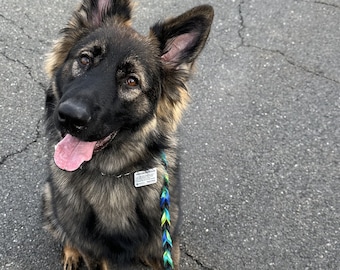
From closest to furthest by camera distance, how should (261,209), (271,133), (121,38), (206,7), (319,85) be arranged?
(206,7)
(121,38)
(261,209)
(271,133)
(319,85)

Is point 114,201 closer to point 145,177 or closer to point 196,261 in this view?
point 145,177

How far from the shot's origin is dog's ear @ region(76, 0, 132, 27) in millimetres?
2848

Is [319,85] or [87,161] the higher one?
[87,161]

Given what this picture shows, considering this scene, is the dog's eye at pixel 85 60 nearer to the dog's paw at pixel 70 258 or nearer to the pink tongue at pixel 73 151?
the pink tongue at pixel 73 151

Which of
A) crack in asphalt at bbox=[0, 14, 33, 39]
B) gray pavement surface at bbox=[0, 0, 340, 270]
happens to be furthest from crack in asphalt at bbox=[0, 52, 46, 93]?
crack in asphalt at bbox=[0, 14, 33, 39]

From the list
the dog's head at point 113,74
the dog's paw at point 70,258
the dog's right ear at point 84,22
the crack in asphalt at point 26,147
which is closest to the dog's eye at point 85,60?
the dog's head at point 113,74

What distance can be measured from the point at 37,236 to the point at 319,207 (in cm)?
222

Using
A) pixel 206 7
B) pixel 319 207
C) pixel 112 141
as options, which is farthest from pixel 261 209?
pixel 206 7

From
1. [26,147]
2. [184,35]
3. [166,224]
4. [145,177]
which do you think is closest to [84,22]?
[184,35]

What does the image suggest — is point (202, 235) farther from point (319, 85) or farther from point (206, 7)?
point (319, 85)

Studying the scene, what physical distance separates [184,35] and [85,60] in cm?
59

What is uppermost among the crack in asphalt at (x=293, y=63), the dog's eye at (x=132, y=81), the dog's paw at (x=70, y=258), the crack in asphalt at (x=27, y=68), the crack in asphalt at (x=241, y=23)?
the dog's eye at (x=132, y=81)

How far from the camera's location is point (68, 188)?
2918 millimetres

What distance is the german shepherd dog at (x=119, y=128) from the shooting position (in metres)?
2.58
